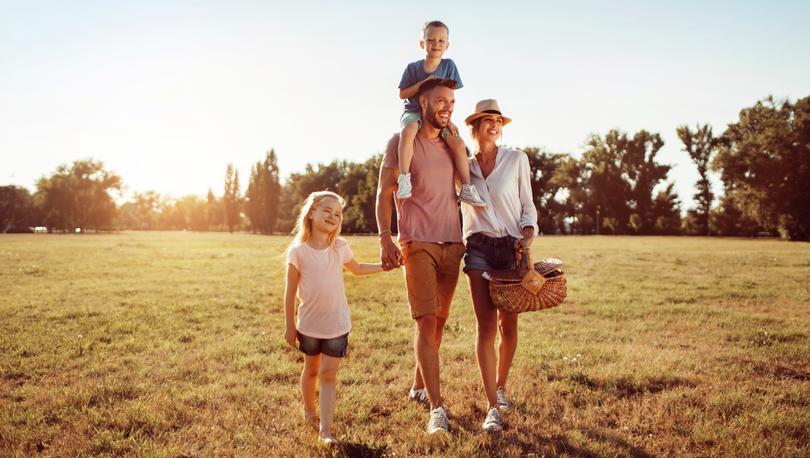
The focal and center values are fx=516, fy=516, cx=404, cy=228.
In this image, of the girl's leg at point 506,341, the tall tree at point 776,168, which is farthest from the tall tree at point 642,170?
the girl's leg at point 506,341

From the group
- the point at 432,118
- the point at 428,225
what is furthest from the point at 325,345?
the point at 432,118

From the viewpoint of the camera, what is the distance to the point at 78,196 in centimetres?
9381

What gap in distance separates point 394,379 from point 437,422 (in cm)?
163

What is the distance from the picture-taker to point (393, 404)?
15.9 ft

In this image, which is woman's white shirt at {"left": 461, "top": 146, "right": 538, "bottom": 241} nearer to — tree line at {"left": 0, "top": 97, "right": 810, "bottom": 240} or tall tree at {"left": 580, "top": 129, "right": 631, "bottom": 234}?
tree line at {"left": 0, "top": 97, "right": 810, "bottom": 240}

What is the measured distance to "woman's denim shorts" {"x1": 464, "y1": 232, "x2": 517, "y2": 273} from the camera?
433 cm

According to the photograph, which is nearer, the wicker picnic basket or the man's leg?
the wicker picnic basket

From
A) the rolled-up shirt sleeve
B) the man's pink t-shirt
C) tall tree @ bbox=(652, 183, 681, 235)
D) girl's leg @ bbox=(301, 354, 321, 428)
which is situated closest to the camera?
girl's leg @ bbox=(301, 354, 321, 428)

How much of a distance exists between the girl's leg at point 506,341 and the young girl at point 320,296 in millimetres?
1479

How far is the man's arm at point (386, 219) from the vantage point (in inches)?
161

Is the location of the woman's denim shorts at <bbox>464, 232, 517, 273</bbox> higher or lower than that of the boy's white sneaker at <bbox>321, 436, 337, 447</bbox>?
higher

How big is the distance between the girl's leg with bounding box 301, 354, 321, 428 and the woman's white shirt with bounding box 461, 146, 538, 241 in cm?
164

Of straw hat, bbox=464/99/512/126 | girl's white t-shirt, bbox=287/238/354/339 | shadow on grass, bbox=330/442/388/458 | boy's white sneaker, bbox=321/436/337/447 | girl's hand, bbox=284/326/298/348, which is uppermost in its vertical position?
straw hat, bbox=464/99/512/126

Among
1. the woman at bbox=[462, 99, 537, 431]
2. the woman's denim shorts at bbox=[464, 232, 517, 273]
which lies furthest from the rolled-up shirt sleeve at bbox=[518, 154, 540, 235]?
the woman's denim shorts at bbox=[464, 232, 517, 273]
